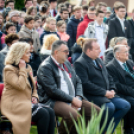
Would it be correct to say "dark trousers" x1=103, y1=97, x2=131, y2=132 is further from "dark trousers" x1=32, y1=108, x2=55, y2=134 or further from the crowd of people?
"dark trousers" x1=32, y1=108, x2=55, y2=134

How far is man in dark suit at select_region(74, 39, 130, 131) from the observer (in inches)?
209

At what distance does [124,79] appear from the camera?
5738mm

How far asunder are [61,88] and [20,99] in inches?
30.6

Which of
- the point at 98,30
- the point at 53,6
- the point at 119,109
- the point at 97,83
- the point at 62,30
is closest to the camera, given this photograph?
the point at 119,109

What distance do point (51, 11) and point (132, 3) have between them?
20974 millimetres

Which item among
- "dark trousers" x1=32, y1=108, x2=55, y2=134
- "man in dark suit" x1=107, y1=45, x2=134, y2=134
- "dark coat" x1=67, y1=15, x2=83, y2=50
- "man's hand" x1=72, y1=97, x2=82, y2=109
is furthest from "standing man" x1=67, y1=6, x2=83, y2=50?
"dark trousers" x1=32, y1=108, x2=55, y2=134

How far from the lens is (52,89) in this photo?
15.6ft

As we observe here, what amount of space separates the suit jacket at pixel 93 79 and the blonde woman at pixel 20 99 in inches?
42.3

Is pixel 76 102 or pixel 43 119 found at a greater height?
pixel 76 102

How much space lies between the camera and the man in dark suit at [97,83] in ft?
17.4

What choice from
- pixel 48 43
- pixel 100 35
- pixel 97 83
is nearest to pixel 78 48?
pixel 48 43

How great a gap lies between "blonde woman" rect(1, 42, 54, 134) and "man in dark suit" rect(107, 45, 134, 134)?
172 centimetres

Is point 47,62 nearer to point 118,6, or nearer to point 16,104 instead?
point 16,104

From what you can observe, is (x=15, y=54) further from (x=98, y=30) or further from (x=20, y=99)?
(x=98, y=30)
